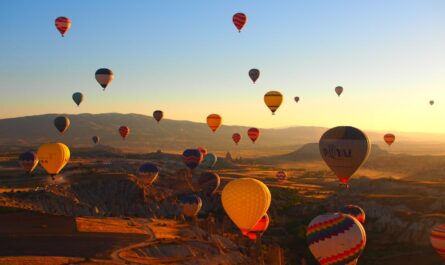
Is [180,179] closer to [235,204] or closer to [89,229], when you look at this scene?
[89,229]

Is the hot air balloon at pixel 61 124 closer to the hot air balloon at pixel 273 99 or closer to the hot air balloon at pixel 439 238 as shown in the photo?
the hot air balloon at pixel 273 99

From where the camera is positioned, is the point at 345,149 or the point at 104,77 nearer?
the point at 345,149

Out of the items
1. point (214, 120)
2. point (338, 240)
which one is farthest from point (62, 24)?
point (338, 240)

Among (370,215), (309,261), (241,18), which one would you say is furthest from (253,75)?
(309,261)

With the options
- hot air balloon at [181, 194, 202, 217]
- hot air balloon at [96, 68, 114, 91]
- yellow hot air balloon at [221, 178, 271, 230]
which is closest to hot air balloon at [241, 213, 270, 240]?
yellow hot air balloon at [221, 178, 271, 230]

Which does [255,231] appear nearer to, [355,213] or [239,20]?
[355,213]

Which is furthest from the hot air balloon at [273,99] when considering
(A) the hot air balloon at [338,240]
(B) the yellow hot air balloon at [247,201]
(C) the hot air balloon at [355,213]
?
(A) the hot air balloon at [338,240]
